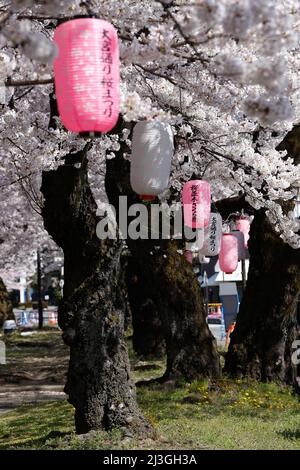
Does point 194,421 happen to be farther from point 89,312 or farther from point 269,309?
point 269,309

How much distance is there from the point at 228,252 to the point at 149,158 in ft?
28.1

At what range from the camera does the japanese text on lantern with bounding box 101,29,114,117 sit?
5477 mm

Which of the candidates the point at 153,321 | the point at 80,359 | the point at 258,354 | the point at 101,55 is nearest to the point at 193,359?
the point at 258,354

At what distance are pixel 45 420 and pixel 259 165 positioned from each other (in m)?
5.82

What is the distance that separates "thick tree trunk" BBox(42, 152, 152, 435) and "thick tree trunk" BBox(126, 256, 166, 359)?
10382 mm

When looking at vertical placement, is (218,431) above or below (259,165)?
below

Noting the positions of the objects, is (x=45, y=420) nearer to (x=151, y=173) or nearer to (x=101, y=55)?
(x=151, y=173)

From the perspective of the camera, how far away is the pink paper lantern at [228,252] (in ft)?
54.7

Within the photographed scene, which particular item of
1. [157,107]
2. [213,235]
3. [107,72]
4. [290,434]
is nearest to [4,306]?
[213,235]

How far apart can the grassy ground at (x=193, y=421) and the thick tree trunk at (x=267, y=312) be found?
0.48 metres

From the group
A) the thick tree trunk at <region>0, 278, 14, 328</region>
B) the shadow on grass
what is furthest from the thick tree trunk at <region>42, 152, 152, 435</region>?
the thick tree trunk at <region>0, 278, 14, 328</region>

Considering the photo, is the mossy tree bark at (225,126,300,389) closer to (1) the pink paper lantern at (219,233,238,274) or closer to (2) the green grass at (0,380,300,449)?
(2) the green grass at (0,380,300,449)

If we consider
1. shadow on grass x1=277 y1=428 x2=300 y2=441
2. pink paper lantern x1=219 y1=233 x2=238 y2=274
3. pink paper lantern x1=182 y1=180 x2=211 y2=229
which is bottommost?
shadow on grass x1=277 y1=428 x2=300 y2=441

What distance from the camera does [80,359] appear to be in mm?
8422
